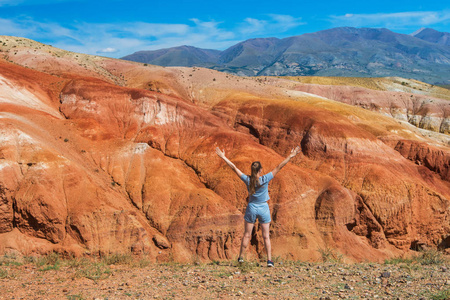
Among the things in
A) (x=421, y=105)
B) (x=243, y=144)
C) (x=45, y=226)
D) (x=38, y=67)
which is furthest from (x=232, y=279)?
(x=421, y=105)

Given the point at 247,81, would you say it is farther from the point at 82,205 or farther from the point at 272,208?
the point at 82,205

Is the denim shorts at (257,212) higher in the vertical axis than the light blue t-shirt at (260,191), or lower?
lower

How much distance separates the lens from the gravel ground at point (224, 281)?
680 cm

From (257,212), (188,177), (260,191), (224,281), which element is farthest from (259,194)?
(188,177)

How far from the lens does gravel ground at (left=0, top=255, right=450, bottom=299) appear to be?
680 cm

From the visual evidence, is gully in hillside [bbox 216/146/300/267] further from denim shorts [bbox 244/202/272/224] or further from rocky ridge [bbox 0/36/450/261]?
rocky ridge [bbox 0/36/450/261]

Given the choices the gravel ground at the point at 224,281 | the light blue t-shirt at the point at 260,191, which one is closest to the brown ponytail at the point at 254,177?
the light blue t-shirt at the point at 260,191

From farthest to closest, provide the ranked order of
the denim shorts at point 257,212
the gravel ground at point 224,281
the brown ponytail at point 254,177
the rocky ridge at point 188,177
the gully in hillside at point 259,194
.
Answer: the rocky ridge at point 188,177 → the denim shorts at point 257,212 → the gully in hillside at point 259,194 → the brown ponytail at point 254,177 → the gravel ground at point 224,281

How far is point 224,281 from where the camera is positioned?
765 cm

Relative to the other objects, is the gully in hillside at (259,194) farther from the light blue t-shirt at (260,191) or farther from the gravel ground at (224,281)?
the gravel ground at (224,281)

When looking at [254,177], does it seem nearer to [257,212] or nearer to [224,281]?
[257,212]

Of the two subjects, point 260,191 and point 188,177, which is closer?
point 260,191

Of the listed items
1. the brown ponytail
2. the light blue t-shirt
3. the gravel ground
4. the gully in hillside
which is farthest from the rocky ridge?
the brown ponytail

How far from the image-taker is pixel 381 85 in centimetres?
10350
